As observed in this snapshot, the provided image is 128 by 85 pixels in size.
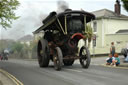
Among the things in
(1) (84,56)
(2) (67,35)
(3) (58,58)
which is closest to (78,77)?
(3) (58,58)

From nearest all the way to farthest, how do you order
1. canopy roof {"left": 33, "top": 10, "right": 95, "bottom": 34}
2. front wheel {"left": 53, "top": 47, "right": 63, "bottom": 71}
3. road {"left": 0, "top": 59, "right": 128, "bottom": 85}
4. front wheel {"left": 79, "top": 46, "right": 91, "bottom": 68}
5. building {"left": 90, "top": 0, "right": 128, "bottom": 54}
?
road {"left": 0, "top": 59, "right": 128, "bottom": 85}
front wheel {"left": 53, "top": 47, "right": 63, "bottom": 71}
canopy roof {"left": 33, "top": 10, "right": 95, "bottom": 34}
front wheel {"left": 79, "top": 46, "right": 91, "bottom": 68}
building {"left": 90, "top": 0, "right": 128, "bottom": 54}

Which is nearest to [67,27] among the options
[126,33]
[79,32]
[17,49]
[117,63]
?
[79,32]

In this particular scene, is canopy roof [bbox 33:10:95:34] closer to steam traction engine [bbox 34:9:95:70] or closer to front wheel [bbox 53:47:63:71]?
steam traction engine [bbox 34:9:95:70]

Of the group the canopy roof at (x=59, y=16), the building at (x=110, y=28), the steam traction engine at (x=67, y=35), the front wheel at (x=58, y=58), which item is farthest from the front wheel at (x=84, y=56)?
the building at (x=110, y=28)

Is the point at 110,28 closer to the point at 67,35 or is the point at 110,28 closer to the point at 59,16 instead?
the point at 67,35

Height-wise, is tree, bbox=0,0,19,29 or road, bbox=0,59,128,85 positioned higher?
→ tree, bbox=0,0,19,29

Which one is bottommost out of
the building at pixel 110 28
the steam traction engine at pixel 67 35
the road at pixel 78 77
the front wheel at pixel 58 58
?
the road at pixel 78 77

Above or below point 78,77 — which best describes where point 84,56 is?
above

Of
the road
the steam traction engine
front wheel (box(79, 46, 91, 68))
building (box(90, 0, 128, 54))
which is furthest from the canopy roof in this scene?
building (box(90, 0, 128, 54))

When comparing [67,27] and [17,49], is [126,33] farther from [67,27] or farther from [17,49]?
[17,49]

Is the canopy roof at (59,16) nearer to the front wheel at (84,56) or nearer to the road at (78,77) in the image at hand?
the front wheel at (84,56)

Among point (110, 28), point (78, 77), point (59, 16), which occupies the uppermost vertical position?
point (110, 28)

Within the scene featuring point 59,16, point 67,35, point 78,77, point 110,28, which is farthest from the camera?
point 110,28

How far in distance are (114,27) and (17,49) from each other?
52.7 m
